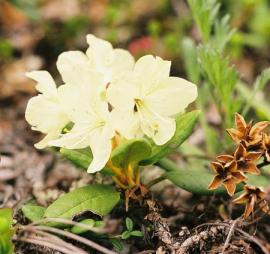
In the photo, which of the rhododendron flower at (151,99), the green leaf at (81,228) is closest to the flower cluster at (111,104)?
the rhododendron flower at (151,99)

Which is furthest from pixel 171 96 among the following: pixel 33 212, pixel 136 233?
pixel 33 212

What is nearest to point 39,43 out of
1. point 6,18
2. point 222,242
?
point 6,18

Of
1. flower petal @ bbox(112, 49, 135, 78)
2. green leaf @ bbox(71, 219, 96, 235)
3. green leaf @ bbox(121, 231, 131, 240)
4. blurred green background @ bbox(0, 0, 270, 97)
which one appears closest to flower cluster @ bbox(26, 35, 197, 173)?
flower petal @ bbox(112, 49, 135, 78)

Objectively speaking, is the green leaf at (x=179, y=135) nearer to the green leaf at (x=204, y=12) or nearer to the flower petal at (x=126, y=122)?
the flower petal at (x=126, y=122)

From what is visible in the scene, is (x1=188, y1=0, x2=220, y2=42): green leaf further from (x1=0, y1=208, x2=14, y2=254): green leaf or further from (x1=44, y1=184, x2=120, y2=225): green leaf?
(x1=0, y1=208, x2=14, y2=254): green leaf

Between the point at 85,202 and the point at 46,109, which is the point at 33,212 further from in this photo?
the point at 46,109

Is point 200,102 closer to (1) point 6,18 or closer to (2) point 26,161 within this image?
(2) point 26,161
